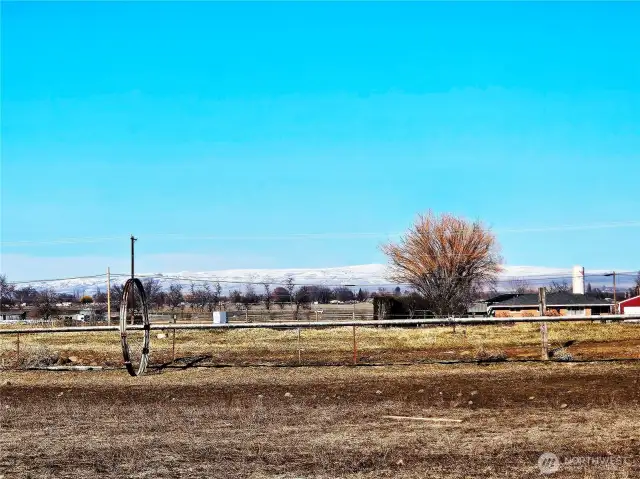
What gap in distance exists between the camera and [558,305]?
6562cm

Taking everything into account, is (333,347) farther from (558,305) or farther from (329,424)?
→ (558,305)

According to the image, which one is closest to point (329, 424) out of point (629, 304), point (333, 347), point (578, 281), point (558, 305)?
point (333, 347)

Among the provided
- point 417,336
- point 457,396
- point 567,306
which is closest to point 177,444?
point 457,396

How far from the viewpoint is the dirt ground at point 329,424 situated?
26.4 feet

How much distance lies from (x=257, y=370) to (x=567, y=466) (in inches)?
439

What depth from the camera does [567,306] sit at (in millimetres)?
67250

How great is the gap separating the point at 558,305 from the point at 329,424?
2307 inches

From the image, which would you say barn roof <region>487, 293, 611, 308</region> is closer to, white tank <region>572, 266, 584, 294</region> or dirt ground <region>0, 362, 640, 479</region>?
white tank <region>572, 266, 584, 294</region>

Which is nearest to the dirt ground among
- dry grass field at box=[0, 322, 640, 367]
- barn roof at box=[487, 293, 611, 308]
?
dry grass field at box=[0, 322, 640, 367]

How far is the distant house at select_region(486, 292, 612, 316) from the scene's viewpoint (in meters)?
66.8

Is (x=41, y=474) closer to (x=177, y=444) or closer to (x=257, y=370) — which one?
(x=177, y=444)

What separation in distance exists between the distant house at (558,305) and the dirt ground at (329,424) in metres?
51.6

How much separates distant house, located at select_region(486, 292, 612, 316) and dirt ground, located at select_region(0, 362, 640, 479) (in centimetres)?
5155

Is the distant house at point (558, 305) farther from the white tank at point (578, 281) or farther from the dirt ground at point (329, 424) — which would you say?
the dirt ground at point (329, 424)
